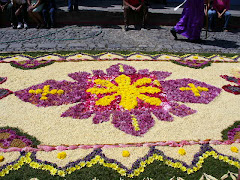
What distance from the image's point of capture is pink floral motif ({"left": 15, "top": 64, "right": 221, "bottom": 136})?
3707 mm

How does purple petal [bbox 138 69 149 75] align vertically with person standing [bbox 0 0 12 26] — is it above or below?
below

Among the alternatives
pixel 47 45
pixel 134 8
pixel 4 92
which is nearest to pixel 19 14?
pixel 47 45

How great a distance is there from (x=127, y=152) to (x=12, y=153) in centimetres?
142

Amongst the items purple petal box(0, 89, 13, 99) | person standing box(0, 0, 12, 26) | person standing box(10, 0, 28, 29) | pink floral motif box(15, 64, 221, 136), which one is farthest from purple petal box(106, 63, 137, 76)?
person standing box(0, 0, 12, 26)

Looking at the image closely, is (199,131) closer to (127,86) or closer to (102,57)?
(127,86)

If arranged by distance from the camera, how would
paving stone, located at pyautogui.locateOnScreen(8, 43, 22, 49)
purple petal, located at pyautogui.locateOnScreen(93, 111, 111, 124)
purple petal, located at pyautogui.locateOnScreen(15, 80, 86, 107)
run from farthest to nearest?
paving stone, located at pyautogui.locateOnScreen(8, 43, 22, 49)
purple petal, located at pyautogui.locateOnScreen(15, 80, 86, 107)
purple petal, located at pyautogui.locateOnScreen(93, 111, 111, 124)

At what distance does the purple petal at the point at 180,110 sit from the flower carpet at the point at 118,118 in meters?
0.02

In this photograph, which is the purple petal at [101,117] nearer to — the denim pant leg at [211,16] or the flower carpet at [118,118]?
the flower carpet at [118,118]

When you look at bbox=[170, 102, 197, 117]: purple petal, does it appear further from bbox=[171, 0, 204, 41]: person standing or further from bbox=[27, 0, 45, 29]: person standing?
bbox=[27, 0, 45, 29]: person standing

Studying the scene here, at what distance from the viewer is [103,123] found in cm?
358

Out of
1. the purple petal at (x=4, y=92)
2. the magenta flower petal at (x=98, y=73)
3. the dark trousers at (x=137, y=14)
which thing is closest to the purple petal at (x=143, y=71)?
the magenta flower petal at (x=98, y=73)

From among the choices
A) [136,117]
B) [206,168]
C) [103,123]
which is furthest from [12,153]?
[206,168]

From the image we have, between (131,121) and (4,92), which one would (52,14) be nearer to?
(4,92)

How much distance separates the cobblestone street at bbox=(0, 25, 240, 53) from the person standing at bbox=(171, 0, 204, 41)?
1.08 feet
